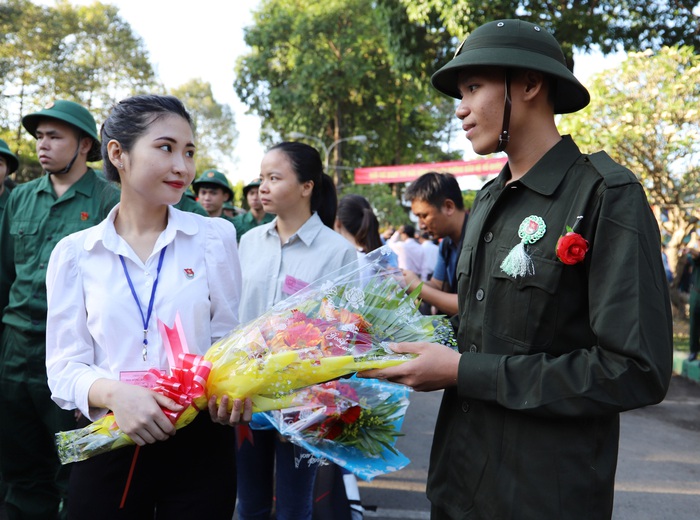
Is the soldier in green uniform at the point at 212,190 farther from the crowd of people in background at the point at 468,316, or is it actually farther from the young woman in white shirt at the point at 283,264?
the crowd of people in background at the point at 468,316

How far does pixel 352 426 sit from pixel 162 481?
652mm

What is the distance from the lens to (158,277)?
79.6 inches

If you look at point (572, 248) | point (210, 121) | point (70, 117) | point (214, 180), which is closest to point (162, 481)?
point (572, 248)

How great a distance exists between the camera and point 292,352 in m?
1.75

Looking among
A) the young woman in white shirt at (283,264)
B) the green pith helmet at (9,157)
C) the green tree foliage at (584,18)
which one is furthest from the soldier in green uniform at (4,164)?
the green tree foliage at (584,18)

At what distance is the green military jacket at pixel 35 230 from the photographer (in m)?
3.25

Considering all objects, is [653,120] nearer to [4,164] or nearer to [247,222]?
[247,222]

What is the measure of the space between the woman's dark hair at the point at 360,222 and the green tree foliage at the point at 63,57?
2166 centimetres

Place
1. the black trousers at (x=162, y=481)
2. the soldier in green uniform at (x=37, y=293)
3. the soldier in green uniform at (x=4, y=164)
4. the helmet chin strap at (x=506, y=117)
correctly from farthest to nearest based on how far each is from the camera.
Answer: the soldier in green uniform at (x=4, y=164)
the soldier in green uniform at (x=37, y=293)
the black trousers at (x=162, y=481)
the helmet chin strap at (x=506, y=117)

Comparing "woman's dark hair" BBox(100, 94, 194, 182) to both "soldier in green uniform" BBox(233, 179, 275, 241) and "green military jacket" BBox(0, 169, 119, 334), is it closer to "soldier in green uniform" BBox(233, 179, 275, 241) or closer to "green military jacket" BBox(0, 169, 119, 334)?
"green military jacket" BBox(0, 169, 119, 334)

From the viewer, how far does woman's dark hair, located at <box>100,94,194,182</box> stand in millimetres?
2043

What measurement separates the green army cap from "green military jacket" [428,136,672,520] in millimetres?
164

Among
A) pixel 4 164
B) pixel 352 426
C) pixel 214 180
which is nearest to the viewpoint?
pixel 352 426

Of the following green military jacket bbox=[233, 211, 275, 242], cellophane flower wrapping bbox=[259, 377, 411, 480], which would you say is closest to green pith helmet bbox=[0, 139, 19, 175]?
green military jacket bbox=[233, 211, 275, 242]
